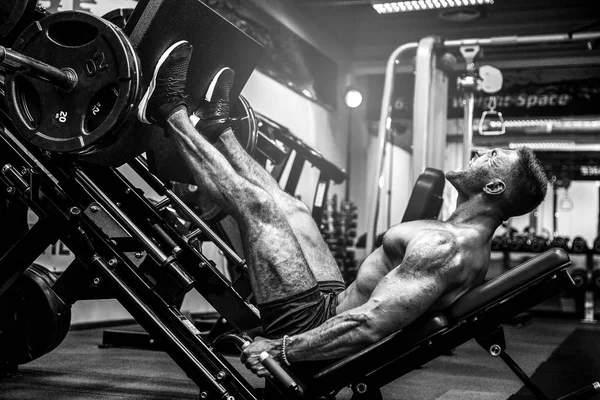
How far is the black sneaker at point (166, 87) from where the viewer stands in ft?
7.32

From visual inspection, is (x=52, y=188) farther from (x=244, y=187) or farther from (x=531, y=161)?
(x=531, y=161)

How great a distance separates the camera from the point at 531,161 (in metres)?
2.12

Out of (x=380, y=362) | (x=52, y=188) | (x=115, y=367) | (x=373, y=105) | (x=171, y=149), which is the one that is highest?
(x=373, y=105)

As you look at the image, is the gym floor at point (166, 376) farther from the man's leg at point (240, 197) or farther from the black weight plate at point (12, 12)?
the black weight plate at point (12, 12)

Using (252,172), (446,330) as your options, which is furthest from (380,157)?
(446,330)

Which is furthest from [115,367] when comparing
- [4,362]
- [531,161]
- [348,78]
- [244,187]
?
[348,78]

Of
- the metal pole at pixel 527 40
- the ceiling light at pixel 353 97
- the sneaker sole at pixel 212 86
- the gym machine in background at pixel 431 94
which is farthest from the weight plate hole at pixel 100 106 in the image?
the ceiling light at pixel 353 97

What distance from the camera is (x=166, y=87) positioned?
224 centimetres

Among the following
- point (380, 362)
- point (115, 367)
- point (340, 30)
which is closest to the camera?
point (380, 362)

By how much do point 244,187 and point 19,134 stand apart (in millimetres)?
896

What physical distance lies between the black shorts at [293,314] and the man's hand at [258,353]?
0.06 metres

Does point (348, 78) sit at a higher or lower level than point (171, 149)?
higher

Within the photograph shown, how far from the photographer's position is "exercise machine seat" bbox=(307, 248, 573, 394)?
1929 mm

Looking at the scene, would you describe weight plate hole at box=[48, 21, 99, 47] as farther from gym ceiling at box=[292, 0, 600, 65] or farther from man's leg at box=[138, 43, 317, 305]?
gym ceiling at box=[292, 0, 600, 65]
